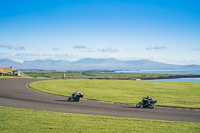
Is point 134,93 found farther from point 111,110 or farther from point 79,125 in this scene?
point 79,125

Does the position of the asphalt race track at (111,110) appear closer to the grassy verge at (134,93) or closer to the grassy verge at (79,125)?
the grassy verge at (79,125)

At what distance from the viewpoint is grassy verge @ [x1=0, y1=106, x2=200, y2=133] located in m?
11.2

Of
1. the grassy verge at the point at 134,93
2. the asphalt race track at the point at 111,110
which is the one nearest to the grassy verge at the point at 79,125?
the asphalt race track at the point at 111,110

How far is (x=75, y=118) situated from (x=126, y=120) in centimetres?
365

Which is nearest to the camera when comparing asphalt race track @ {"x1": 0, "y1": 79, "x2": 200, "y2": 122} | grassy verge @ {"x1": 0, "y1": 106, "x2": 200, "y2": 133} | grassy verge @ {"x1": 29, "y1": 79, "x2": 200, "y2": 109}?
grassy verge @ {"x1": 0, "y1": 106, "x2": 200, "y2": 133}

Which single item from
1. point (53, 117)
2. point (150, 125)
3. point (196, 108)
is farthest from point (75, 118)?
point (196, 108)

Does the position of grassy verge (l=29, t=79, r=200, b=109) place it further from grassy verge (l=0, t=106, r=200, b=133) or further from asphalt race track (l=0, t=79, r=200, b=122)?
grassy verge (l=0, t=106, r=200, b=133)

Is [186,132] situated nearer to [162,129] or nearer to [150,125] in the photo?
[162,129]

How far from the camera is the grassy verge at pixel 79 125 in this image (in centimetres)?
1120

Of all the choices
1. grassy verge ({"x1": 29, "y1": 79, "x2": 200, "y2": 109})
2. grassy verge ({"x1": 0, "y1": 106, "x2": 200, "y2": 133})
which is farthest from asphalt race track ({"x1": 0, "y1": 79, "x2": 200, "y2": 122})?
grassy verge ({"x1": 29, "y1": 79, "x2": 200, "y2": 109})

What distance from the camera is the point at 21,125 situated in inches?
460

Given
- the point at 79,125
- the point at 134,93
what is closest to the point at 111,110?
the point at 79,125

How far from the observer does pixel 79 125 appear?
12133mm

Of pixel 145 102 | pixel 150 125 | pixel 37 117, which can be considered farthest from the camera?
pixel 145 102
